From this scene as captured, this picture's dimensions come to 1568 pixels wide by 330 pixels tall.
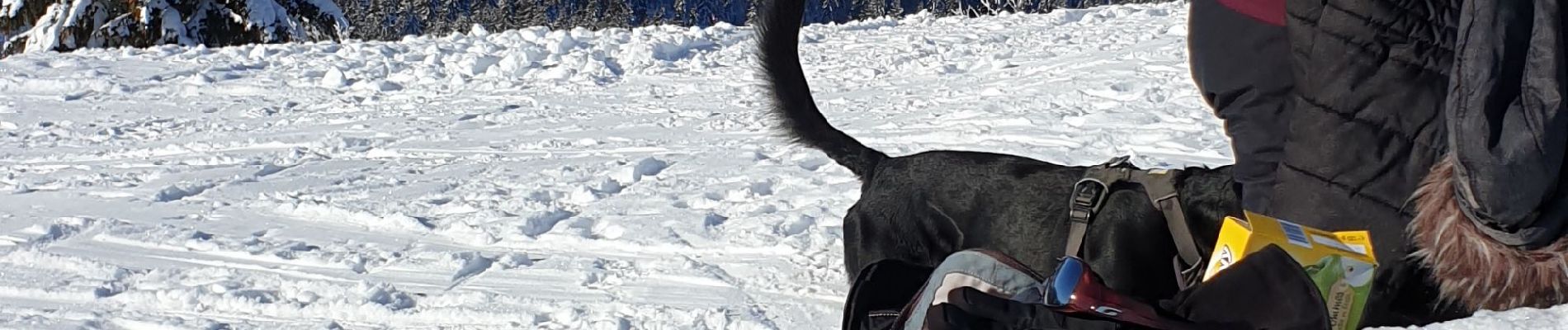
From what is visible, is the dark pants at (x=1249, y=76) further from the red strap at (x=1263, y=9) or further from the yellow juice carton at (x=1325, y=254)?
the yellow juice carton at (x=1325, y=254)

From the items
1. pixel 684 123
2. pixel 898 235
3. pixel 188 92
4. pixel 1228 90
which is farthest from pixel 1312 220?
pixel 188 92

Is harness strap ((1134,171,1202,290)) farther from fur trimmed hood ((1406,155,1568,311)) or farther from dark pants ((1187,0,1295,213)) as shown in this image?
fur trimmed hood ((1406,155,1568,311))

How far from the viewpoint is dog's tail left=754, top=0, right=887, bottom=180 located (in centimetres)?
311

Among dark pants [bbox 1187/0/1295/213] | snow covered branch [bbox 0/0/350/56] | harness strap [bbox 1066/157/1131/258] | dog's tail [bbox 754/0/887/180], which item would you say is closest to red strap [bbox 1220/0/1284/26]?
dark pants [bbox 1187/0/1295/213]

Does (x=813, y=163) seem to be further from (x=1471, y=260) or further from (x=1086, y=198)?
(x=1471, y=260)

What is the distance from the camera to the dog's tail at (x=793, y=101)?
311cm

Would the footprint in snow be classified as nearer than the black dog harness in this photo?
No

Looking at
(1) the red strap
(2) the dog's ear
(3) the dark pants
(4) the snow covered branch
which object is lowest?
(4) the snow covered branch

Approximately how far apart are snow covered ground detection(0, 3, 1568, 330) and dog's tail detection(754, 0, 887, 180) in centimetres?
10

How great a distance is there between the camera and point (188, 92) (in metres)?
7.80

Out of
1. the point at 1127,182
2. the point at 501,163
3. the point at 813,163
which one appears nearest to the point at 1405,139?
Result: the point at 1127,182

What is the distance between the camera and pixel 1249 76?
232 cm

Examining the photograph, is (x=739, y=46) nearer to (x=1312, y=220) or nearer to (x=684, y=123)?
(x=684, y=123)

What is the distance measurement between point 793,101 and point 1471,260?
1.56 metres
